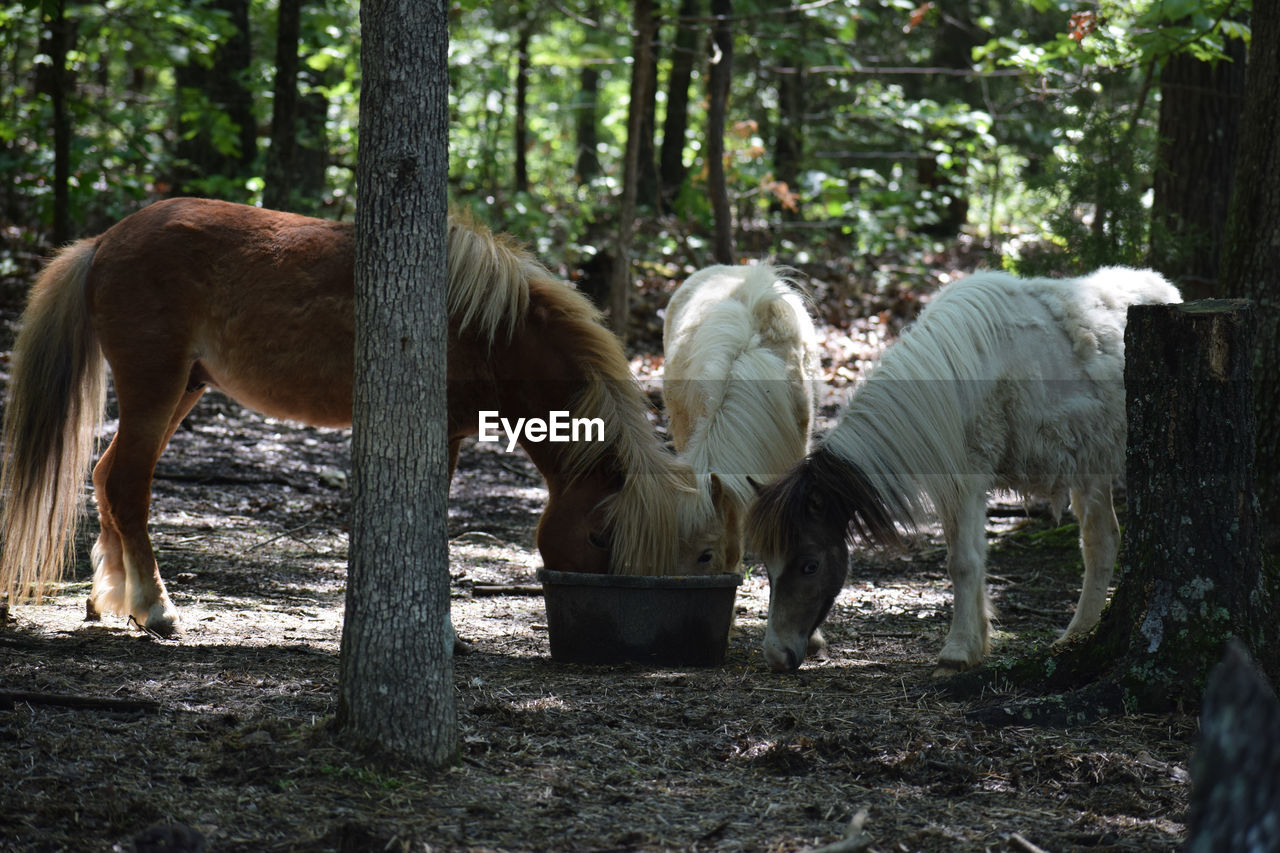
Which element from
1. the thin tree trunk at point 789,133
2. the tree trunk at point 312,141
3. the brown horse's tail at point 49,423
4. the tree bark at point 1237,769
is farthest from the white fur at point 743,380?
the thin tree trunk at point 789,133

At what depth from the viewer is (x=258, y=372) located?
16.4ft

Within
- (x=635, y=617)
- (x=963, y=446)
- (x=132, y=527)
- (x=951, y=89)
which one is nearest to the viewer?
(x=635, y=617)

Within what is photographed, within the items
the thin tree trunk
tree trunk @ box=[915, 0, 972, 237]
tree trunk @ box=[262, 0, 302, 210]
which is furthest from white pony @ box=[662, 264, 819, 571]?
tree trunk @ box=[915, 0, 972, 237]

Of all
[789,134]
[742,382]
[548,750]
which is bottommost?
[548,750]

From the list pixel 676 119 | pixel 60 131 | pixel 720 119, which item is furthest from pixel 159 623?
pixel 676 119

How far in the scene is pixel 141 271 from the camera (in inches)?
192

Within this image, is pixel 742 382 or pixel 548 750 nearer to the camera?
pixel 548 750

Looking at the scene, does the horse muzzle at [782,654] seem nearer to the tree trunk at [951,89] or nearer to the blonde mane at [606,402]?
the blonde mane at [606,402]

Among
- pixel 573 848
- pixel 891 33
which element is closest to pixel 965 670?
pixel 573 848

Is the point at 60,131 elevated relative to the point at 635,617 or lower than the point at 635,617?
elevated

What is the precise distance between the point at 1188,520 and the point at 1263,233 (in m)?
2.20

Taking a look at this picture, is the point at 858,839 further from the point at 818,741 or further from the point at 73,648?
the point at 73,648
